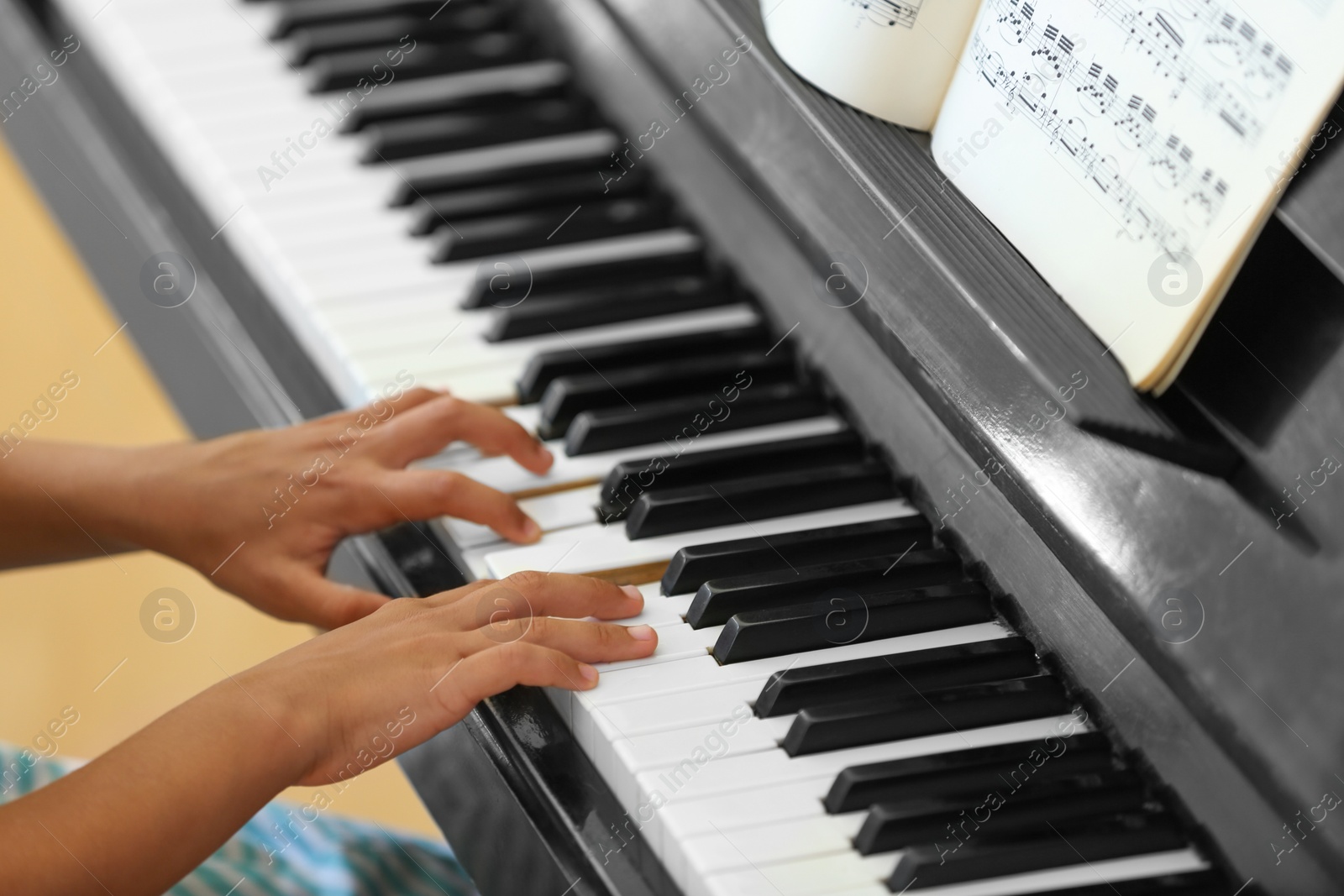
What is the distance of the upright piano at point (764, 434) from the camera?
37.3 inches

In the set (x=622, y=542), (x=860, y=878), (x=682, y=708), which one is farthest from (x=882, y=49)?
(x=860, y=878)

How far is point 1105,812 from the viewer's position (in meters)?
0.99

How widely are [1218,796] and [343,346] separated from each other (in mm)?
968

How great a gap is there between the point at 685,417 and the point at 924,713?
0.43 metres

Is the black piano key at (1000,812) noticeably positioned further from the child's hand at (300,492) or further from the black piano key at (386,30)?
the black piano key at (386,30)

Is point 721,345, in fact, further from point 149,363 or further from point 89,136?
point 89,136

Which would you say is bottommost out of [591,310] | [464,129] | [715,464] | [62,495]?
[715,464]

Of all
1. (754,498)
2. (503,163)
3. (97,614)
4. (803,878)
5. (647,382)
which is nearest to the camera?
(803,878)

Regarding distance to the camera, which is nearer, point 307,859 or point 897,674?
point 897,674

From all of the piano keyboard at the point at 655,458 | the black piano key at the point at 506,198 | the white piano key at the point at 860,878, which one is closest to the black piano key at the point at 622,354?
the piano keyboard at the point at 655,458

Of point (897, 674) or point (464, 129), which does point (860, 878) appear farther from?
point (464, 129)

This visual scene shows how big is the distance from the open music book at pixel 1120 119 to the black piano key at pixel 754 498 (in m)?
0.28

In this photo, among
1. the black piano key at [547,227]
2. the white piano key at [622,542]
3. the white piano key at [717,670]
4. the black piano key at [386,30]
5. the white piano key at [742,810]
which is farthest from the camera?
the black piano key at [386,30]

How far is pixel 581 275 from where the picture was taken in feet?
5.01
